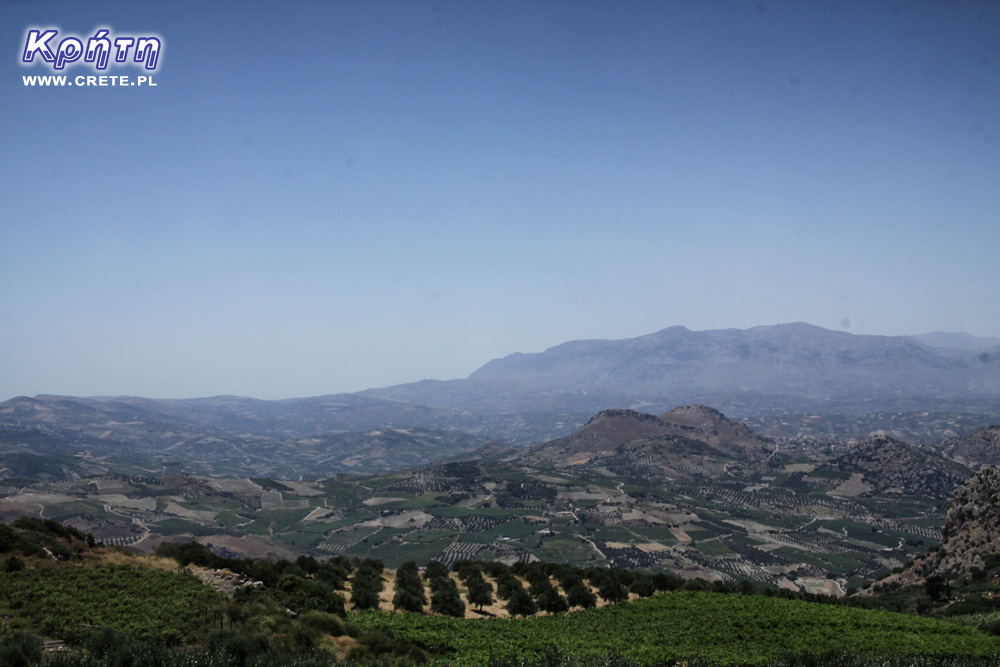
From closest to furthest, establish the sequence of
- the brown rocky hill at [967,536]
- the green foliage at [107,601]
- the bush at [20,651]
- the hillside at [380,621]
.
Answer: the bush at [20,651]
the hillside at [380,621]
the green foliage at [107,601]
the brown rocky hill at [967,536]

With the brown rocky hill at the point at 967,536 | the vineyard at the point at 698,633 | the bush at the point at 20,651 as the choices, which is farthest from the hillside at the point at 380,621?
the brown rocky hill at the point at 967,536

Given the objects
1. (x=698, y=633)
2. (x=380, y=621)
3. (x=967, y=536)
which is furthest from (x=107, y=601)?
(x=967, y=536)

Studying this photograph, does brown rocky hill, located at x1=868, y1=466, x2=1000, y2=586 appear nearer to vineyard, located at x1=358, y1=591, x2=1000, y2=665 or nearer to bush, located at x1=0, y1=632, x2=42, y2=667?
vineyard, located at x1=358, y1=591, x2=1000, y2=665

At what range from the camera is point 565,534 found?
598 feet

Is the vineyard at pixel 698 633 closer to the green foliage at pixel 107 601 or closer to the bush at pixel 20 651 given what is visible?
the green foliage at pixel 107 601

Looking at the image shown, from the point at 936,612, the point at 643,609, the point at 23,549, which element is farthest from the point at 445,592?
the point at 936,612

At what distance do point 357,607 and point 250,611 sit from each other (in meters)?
12.8

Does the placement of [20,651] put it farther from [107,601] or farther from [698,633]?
[698,633]

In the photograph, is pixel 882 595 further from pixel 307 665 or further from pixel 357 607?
pixel 307 665

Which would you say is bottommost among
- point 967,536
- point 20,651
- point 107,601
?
point 967,536

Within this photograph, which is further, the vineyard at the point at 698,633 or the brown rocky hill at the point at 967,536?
the brown rocky hill at the point at 967,536

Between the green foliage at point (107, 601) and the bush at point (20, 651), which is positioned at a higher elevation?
the bush at point (20, 651)

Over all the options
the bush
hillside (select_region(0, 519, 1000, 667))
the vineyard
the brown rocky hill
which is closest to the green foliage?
hillside (select_region(0, 519, 1000, 667))

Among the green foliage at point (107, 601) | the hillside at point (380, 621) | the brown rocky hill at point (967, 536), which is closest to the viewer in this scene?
the hillside at point (380, 621)
